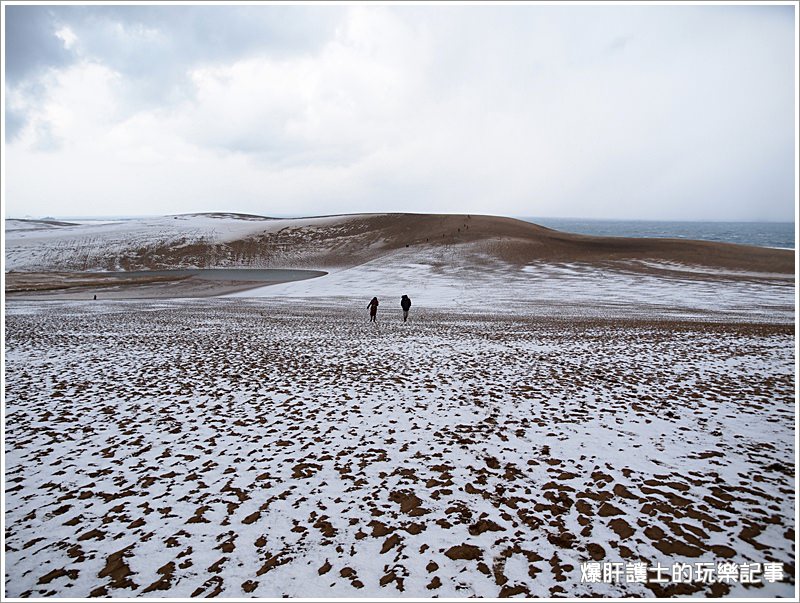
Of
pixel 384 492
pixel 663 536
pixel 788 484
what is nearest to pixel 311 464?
pixel 384 492

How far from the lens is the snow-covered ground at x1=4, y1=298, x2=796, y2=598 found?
19.8 ft

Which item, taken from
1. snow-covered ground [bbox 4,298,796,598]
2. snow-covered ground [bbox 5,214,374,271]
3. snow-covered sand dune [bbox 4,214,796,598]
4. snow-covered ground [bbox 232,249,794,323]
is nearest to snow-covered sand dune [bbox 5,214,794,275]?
snow-covered ground [bbox 5,214,374,271]

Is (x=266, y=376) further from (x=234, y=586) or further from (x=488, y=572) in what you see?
(x=488, y=572)

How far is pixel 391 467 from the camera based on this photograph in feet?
28.3

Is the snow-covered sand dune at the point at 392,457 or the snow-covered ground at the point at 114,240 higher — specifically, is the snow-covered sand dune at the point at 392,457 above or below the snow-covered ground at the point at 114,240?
below

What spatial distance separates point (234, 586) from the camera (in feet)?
18.7

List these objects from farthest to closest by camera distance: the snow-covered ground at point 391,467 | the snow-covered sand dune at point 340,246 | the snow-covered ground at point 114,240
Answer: the snow-covered ground at point 114,240 < the snow-covered sand dune at point 340,246 < the snow-covered ground at point 391,467

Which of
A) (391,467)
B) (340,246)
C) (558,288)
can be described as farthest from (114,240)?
(391,467)

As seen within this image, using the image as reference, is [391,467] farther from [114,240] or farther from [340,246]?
[114,240]

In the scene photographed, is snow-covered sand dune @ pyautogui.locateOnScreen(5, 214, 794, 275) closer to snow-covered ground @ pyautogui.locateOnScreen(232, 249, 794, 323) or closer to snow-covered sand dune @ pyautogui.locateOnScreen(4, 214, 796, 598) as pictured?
snow-covered ground @ pyautogui.locateOnScreen(232, 249, 794, 323)

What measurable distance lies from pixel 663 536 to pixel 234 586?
6167 millimetres

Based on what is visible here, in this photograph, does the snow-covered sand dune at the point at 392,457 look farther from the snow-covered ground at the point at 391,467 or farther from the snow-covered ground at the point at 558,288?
the snow-covered ground at the point at 558,288

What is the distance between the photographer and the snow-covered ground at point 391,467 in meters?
6.03

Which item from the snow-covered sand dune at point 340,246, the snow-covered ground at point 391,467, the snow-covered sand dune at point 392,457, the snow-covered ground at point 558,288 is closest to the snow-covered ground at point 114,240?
the snow-covered sand dune at point 340,246
